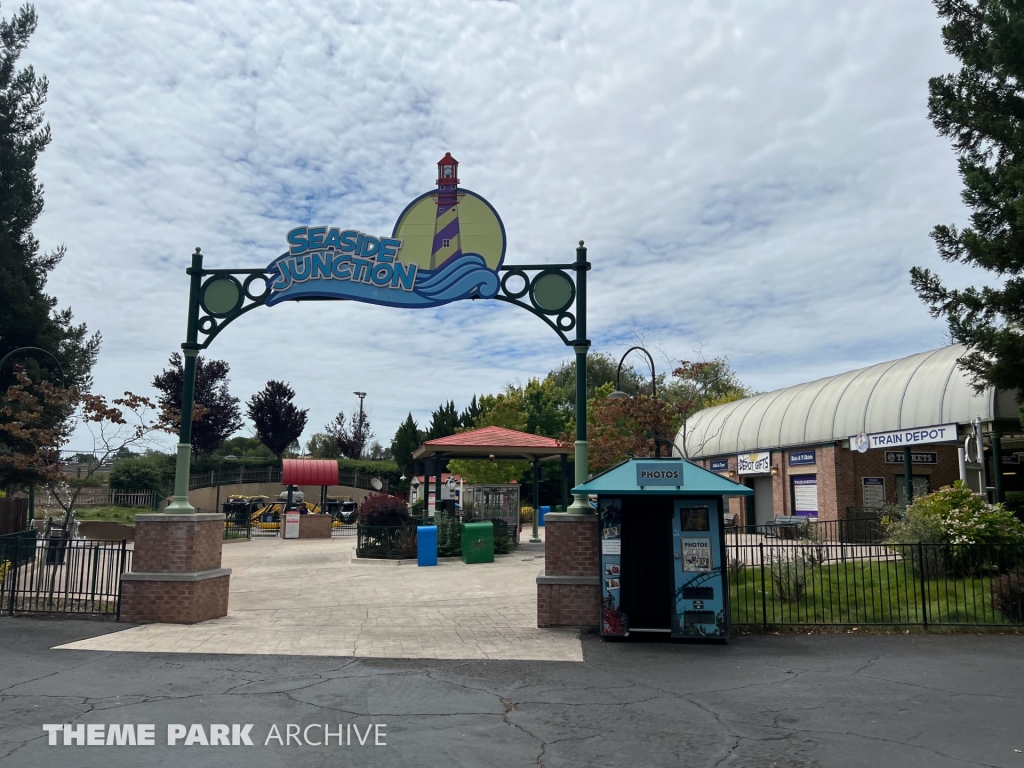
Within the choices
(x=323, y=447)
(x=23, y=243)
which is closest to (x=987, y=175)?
(x=23, y=243)

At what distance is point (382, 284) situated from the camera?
12.3 meters

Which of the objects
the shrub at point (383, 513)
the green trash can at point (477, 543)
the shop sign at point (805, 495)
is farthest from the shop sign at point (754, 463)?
the shrub at point (383, 513)

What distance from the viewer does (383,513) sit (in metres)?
22.0

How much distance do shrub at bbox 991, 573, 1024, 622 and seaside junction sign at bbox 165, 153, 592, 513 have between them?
6343mm

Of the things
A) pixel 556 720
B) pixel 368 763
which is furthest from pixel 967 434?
pixel 368 763

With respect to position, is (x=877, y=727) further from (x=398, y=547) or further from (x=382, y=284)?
(x=398, y=547)

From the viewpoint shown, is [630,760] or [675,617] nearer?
[630,760]

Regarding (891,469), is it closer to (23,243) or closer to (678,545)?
(678,545)

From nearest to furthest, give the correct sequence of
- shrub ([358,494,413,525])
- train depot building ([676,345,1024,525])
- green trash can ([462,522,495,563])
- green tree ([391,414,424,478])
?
green trash can ([462,522,495,563]) < train depot building ([676,345,1024,525]) < shrub ([358,494,413,525]) < green tree ([391,414,424,478])

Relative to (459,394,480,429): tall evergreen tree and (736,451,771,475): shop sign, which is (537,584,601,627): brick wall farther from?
(459,394,480,429): tall evergreen tree

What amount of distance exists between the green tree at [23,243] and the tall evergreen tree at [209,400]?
2325cm

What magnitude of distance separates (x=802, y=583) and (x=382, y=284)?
26.6 feet

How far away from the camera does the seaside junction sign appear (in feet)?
40.1

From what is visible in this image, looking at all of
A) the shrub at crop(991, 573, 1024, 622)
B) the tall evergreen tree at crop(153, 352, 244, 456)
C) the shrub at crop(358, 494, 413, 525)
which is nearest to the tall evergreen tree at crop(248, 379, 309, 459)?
the tall evergreen tree at crop(153, 352, 244, 456)
